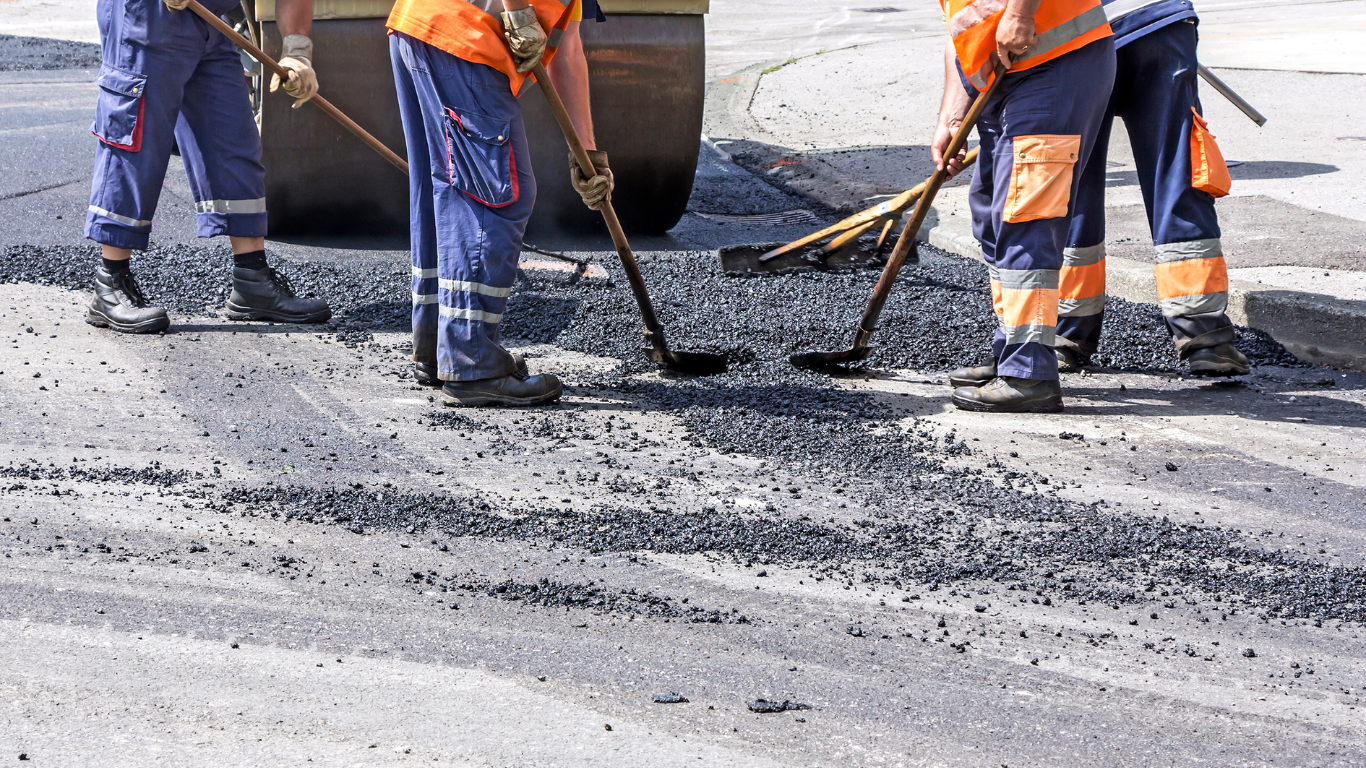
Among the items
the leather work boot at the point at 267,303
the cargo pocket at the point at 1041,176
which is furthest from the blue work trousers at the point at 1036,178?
the leather work boot at the point at 267,303

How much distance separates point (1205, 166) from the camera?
4.05 m

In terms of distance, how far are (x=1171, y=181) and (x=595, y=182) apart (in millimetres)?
1937

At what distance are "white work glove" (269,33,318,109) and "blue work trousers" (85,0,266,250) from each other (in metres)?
0.34

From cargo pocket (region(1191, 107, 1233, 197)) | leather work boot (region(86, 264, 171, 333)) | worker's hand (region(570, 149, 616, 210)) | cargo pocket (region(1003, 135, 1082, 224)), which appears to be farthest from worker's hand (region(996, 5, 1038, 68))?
leather work boot (region(86, 264, 171, 333))

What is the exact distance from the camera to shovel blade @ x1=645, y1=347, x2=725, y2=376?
170 inches

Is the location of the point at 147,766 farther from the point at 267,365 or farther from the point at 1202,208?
the point at 1202,208

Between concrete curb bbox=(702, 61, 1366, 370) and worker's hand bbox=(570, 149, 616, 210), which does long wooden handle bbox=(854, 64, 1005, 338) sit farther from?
concrete curb bbox=(702, 61, 1366, 370)

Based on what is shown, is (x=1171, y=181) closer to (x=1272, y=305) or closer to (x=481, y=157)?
(x=1272, y=305)

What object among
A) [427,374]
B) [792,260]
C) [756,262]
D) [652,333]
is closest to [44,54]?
[756,262]

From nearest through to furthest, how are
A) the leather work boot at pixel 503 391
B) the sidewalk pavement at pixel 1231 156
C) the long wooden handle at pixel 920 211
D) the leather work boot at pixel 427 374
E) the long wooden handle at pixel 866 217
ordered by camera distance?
1. the long wooden handle at pixel 920 211
2. the leather work boot at pixel 503 391
3. the leather work boot at pixel 427 374
4. the sidewalk pavement at pixel 1231 156
5. the long wooden handle at pixel 866 217

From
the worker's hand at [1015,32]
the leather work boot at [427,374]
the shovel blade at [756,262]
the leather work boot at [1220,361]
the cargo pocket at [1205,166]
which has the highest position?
the worker's hand at [1015,32]

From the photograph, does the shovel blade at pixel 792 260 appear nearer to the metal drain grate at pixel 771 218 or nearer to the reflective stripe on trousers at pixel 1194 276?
the metal drain grate at pixel 771 218

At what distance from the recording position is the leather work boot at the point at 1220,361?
421 centimetres

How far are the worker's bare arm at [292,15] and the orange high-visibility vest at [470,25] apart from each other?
1106mm
